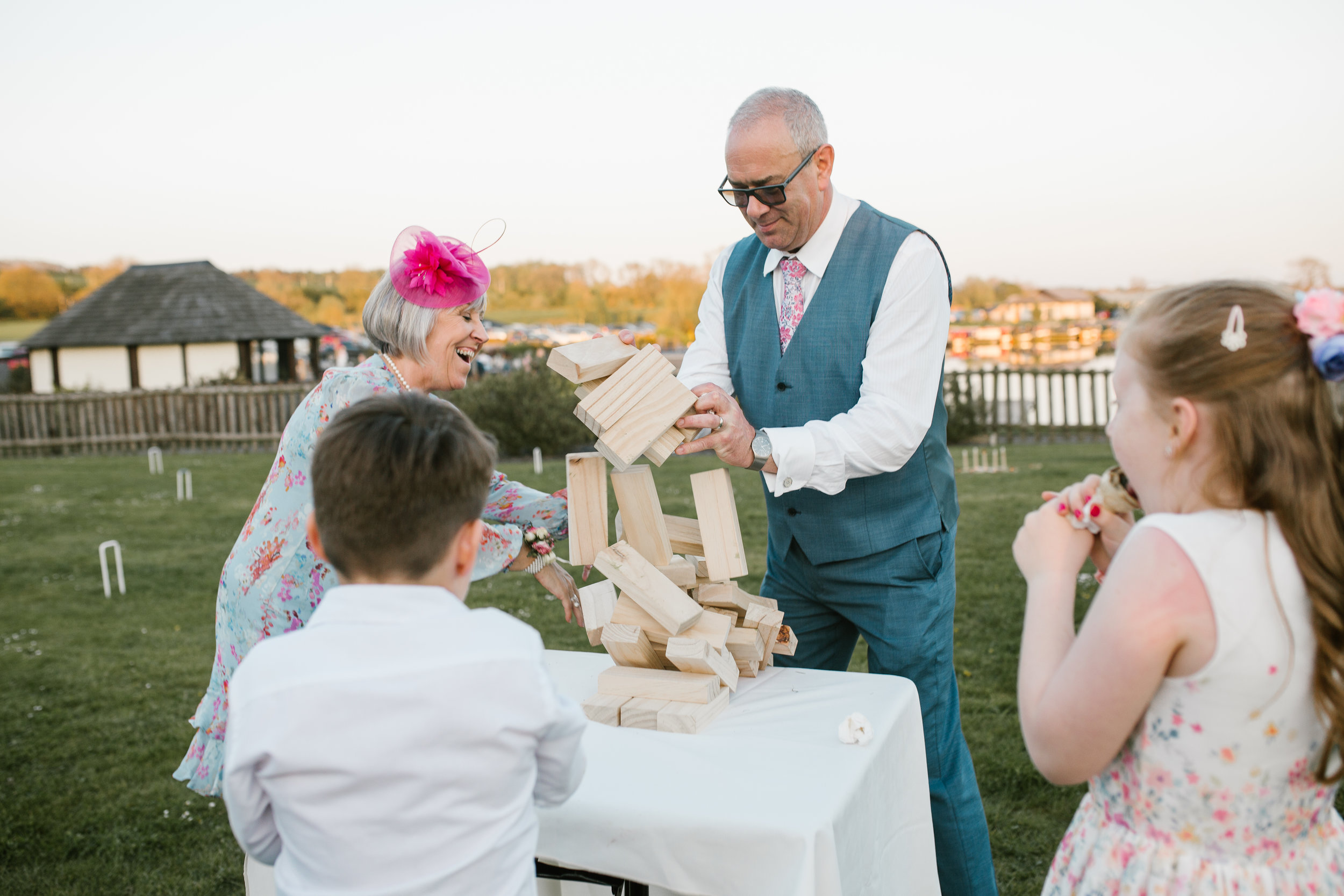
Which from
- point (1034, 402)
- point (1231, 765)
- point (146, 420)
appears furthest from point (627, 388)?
point (146, 420)

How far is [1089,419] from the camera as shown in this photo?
15.5 metres

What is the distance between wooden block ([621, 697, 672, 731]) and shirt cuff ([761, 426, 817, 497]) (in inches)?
26.1

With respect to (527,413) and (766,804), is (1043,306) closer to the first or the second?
(527,413)

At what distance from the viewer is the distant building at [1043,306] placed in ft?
65.4

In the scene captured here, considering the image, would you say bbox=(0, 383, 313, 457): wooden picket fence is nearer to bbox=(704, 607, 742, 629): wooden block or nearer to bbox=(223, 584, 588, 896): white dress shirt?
bbox=(704, 607, 742, 629): wooden block

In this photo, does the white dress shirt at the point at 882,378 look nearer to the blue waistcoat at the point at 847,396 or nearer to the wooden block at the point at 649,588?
the blue waistcoat at the point at 847,396

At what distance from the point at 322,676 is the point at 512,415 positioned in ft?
40.4

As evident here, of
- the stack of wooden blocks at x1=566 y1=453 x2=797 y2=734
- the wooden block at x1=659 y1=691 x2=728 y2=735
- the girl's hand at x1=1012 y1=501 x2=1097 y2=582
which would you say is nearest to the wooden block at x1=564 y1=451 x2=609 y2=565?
the stack of wooden blocks at x1=566 y1=453 x2=797 y2=734

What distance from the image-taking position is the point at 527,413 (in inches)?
527

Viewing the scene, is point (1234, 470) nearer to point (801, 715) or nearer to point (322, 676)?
point (801, 715)

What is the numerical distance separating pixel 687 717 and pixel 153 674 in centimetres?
461

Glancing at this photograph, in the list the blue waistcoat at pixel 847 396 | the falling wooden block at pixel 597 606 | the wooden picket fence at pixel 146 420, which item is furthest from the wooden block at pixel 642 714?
the wooden picket fence at pixel 146 420

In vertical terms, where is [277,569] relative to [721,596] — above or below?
above

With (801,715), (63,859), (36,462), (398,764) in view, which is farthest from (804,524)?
(36,462)
